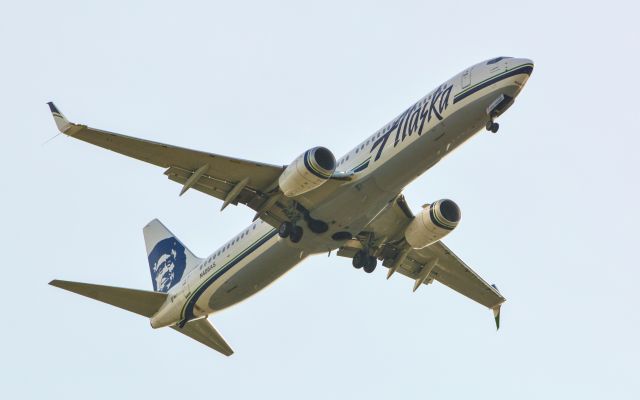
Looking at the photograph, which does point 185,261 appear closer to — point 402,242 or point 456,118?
point 402,242

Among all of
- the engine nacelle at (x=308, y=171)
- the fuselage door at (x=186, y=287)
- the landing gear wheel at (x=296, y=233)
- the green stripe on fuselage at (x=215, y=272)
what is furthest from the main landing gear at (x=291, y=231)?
the fuselage door at (x=186, y=287)

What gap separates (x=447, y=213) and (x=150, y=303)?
524 inches

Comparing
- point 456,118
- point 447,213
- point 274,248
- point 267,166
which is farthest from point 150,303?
point 456,118

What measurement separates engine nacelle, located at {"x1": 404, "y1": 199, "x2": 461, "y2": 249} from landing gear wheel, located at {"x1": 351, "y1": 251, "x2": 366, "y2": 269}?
7.81ft

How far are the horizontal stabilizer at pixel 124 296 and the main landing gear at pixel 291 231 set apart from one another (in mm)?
7788

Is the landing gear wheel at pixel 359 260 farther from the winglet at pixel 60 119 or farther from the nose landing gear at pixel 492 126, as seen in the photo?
the winglet at pixel 60 119

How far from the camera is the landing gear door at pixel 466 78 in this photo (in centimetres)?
3569

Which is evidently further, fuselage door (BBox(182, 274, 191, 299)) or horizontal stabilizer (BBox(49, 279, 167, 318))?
fuselage door (BBox(182, 274, 191, 299))

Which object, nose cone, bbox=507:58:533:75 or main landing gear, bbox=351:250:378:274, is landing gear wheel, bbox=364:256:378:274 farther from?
nose cone, bbox=507:58:533:75

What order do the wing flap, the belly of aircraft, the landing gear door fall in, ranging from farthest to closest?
the wing flap
the belly of aircraft
the landing gear door

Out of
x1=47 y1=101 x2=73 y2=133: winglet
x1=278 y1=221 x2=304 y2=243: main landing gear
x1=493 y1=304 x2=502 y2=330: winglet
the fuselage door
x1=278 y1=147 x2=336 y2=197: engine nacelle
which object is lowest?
the fuselage door

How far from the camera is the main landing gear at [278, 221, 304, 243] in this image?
38.2 m

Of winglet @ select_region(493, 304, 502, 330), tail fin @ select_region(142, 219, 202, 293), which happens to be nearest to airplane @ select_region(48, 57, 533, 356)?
winglet @ select_region(493, 304, 502, 330)

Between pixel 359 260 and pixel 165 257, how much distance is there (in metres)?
11.1
